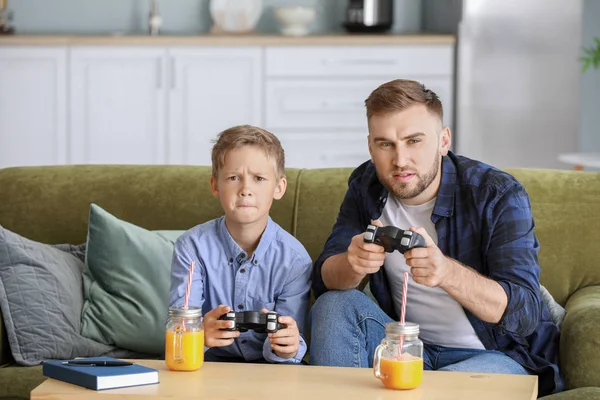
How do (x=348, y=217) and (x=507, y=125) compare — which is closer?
(x=348, y=217)

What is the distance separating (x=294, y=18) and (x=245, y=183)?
11.4 feet

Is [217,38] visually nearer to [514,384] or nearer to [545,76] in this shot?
[545,76]

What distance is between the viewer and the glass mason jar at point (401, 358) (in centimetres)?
166

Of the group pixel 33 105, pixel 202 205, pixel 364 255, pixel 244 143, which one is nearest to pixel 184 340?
pixel 364 255

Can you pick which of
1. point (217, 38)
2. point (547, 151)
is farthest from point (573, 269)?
point (217, 38)

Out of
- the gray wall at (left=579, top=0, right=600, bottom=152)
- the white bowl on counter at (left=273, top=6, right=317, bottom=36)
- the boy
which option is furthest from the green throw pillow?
the gray wall at (left=579, top=0, right=600, bottom=152)

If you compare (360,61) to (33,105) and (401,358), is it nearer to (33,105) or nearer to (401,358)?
(33,105)

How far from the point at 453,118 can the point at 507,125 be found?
0.95 feet

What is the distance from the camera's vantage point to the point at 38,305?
2465mm

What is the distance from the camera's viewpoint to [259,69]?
5250mm

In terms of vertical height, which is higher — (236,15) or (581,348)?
(236,15)

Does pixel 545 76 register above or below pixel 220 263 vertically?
above

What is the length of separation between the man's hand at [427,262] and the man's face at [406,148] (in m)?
0.30

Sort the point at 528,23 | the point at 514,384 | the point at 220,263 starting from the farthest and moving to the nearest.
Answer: the point at 528,23 < the point at 220,263 < the point at 514,384
